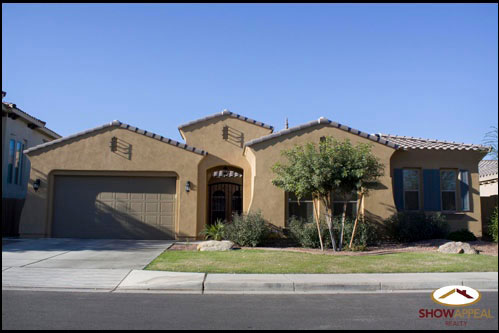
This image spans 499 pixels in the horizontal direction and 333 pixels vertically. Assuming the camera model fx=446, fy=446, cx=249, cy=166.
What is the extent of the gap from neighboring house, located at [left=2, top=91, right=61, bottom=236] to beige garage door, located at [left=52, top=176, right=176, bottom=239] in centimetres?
255

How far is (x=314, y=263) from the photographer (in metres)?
11.4

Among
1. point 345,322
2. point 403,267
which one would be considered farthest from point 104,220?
point 345,322

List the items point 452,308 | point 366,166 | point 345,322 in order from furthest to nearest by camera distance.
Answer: point 366,166, point 452,308, point 345,322

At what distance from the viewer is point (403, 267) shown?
10.9 meters

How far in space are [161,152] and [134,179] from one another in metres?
1.56

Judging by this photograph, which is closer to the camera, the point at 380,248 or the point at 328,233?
the point at 380,248

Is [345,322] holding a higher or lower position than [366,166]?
lower

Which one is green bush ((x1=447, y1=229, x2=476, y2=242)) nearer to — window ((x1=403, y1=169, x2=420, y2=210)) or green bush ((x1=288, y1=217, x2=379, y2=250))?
window ((x1=403, y1=169, x2=420, y2=210))

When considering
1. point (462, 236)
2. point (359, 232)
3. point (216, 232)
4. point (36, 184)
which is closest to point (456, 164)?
point (462, 236)

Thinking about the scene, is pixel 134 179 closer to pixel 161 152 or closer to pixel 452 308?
pixel 161 152

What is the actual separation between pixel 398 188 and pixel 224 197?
748cm

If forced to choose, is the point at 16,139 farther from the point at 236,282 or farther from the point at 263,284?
the point at 263,284

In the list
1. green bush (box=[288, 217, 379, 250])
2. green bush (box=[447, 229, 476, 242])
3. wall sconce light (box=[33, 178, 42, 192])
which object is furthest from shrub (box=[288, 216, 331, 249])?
wall sconce light (box=[33, 178, 42, 192])

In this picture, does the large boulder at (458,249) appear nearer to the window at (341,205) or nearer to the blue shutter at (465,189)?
the window at (341,205)
